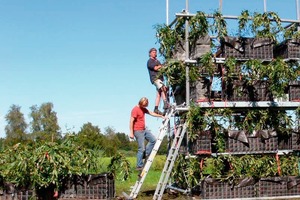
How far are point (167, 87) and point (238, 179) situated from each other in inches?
101

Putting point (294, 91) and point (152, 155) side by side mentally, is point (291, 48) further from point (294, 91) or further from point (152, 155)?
point (152, 155)

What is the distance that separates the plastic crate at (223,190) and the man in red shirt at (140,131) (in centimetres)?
144

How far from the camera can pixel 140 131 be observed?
1086 cm

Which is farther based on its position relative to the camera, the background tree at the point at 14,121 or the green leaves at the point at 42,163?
the background tree at the point at 14,121

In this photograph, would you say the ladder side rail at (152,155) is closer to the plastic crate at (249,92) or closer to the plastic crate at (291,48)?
the plastic crate at (249,92)

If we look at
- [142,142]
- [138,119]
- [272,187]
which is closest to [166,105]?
[138,119]

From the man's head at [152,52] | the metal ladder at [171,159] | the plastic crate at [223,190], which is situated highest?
the man's head at [152,52]

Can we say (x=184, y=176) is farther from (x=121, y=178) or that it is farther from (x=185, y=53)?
(x=185, y=53)

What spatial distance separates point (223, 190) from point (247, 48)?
3.23m

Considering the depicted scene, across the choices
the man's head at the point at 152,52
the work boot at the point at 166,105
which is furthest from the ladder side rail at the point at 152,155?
the man's head at the point at 152,52

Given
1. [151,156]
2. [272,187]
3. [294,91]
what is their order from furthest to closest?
[294,91] → [272,187] → [151,156]

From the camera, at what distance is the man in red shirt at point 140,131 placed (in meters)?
10.8

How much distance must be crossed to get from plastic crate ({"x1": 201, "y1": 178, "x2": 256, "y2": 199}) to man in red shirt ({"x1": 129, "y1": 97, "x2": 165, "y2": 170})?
4.74 ft

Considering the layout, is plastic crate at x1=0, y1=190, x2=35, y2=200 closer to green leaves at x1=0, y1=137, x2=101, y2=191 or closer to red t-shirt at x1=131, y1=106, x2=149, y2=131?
green leaves at x1=0, y1=137, x2=101, y2=191
